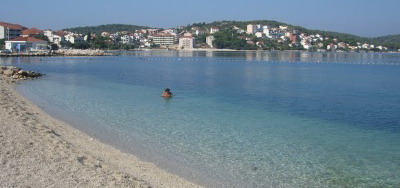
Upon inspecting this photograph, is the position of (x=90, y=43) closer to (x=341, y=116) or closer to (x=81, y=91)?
(x=81, y=91)

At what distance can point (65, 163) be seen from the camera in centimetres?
893

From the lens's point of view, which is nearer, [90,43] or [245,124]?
[245,124]

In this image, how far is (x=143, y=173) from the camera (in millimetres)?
9344

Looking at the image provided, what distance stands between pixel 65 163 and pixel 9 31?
420 ft

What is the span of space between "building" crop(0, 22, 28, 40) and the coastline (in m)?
119

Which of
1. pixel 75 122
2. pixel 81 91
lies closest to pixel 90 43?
pixel 81 91

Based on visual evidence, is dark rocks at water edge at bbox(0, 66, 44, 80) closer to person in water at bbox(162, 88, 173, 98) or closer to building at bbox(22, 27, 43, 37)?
person in water at bbox(162, 88, 173, 98)

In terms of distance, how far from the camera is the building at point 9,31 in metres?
121

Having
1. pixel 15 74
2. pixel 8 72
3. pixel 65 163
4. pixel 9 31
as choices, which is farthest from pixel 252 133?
pixel 9 31

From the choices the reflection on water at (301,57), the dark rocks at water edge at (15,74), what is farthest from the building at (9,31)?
the dark rocks at water edge at (15,74)

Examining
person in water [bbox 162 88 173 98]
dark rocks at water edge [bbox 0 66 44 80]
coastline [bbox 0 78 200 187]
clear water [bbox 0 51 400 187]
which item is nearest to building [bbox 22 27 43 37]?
dark rocks at water edge [bbox 0 66 44 80]

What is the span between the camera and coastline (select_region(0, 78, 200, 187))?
7737 mm

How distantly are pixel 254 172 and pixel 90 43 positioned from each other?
141022 millimetres

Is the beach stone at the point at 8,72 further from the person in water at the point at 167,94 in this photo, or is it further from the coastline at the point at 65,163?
the coastline at the point at 65,163
